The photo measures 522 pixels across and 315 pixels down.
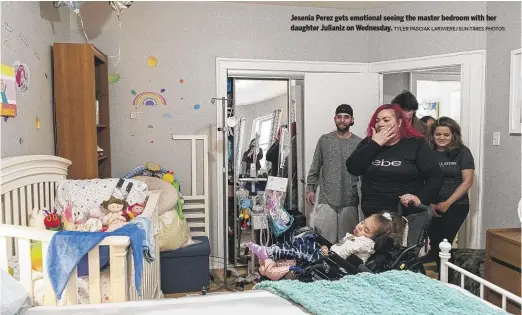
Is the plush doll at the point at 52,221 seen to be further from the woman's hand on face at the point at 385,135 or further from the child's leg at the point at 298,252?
the woman's hand on face at the point at 385,135

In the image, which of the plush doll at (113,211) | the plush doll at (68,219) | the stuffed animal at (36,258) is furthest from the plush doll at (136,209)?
the stuffed animal at (36,258)

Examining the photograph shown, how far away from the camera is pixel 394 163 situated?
248 centimetres

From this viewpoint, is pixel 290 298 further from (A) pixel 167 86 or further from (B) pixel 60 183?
(A) pixel 167 86

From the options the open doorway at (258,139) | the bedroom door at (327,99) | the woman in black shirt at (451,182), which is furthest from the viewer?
the open doorway at (258,139)

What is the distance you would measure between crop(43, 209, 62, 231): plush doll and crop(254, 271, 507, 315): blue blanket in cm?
138

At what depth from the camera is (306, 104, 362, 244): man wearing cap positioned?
3.32 metres

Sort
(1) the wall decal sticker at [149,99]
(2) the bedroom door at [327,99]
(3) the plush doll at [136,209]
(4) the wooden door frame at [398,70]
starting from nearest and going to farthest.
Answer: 1. (3) the plush doll at [136,209]
2. (4) the wooden door frame at [398,70]
3. (1) the wall decal sticker at [149,99]
4. (2) the bedroom door at [327,99]

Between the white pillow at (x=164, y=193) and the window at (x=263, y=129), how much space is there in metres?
1.20

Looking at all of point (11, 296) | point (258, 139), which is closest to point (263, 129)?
point (258, 139)

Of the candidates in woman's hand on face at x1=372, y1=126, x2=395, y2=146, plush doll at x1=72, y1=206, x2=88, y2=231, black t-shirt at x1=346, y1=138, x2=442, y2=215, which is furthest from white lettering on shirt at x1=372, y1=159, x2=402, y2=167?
plush doll at x1=72, y1=206, x2=88, y2=231

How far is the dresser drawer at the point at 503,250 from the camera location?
96.5 inches

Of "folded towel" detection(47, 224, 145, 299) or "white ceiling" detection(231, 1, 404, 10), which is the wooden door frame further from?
"folded towel" detection(47, 224, 145, 299)

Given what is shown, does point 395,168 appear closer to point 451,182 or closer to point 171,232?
point 451,182

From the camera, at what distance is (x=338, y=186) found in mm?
3316
